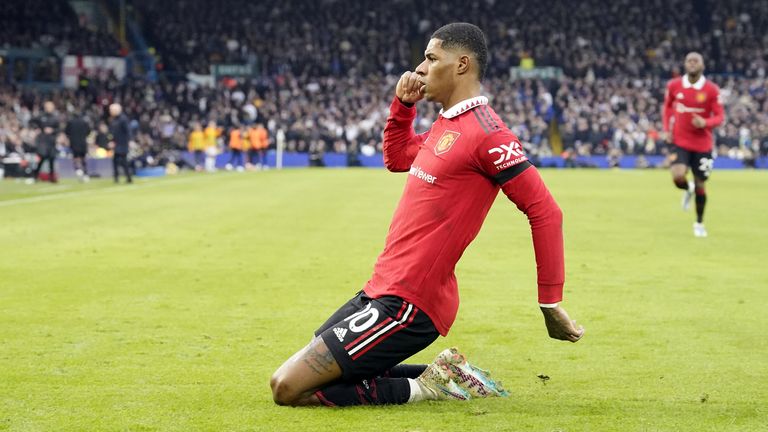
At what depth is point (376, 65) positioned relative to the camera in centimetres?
6275

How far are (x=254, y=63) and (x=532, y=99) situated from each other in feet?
51.8

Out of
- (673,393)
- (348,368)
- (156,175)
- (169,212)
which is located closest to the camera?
(348,368)

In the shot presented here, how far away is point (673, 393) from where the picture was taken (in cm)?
598

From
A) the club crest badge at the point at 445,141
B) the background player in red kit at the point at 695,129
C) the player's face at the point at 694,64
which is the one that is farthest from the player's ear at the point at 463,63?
the background player in red kit at the point at 695,129

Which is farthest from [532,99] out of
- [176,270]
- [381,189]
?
[176,270]

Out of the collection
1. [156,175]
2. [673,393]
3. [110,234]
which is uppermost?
[673,393]

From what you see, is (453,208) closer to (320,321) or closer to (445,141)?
(445,141)

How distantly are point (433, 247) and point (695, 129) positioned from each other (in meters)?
12.2

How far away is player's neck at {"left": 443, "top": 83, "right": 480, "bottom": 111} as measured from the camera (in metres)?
5.48

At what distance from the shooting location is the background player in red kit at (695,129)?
16469 millimetres

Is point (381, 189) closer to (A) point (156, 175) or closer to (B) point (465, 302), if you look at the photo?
(A) point (156, 175)

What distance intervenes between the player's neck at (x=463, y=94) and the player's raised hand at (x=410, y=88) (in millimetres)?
178

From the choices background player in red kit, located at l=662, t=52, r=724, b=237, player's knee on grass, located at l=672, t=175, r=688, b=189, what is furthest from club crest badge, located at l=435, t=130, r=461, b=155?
player's knee on grass, located at l=672, t=175, r=688, b=189

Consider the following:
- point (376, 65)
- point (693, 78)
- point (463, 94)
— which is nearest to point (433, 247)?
point (463, 94)
